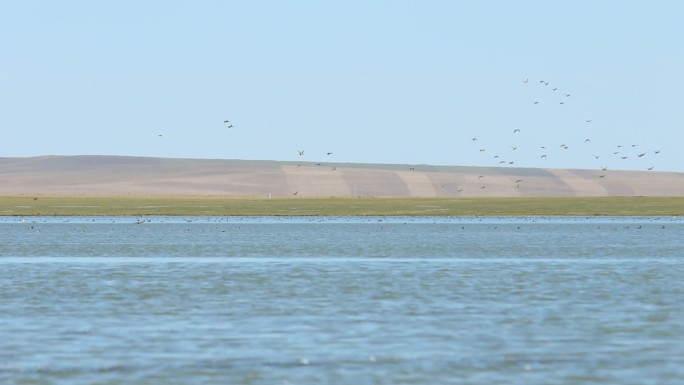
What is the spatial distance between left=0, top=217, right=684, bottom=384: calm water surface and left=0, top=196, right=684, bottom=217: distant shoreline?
88.4 m

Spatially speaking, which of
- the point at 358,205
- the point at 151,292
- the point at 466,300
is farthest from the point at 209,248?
the point at 358,205

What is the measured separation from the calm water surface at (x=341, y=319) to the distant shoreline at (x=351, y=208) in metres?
88.4

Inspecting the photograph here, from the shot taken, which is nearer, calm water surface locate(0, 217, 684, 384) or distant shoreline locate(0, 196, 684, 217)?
calm water surface locate(0, 217, 684, 384)

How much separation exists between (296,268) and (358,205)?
11575 cm

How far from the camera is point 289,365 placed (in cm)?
2225

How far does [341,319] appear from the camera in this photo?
97.0 feet

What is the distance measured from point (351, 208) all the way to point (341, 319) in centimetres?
13018

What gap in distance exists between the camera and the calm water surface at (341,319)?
2164 cm

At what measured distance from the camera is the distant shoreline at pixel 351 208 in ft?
490

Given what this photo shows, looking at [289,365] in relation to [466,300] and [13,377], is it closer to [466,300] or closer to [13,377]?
[13,377]

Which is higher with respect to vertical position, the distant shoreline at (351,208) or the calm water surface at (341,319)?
the distant shoreline at (351,208)

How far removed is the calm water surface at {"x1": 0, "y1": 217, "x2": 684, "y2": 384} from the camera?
21641 millimetres

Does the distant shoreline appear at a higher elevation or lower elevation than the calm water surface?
higher

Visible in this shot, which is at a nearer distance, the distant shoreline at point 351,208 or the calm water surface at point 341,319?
the calm water surface at point 341,319
